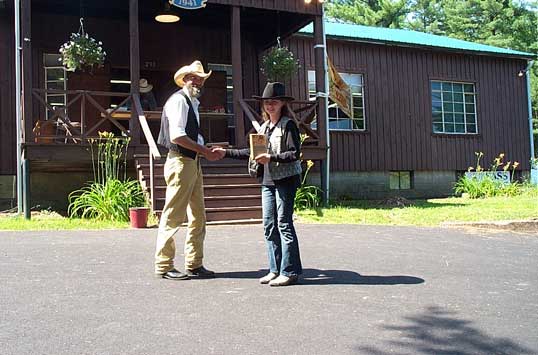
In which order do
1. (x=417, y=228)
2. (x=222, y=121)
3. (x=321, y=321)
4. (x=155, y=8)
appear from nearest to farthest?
(x=321, y=321)
(x=417, y=228)
(x=155, y=8)
(x=222, y=121)

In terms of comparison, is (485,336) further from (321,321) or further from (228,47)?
(228,47)

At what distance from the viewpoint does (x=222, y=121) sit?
13375 mm

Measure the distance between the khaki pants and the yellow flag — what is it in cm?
766

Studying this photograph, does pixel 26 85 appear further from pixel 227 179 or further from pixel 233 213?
pixel 233 213

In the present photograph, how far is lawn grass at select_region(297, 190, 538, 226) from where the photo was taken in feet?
29.5

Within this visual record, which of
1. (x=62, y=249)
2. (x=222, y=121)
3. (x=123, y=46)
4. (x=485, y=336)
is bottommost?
(x=485, y=336)

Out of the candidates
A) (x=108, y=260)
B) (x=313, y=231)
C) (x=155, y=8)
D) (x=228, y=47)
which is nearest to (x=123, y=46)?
(x=155, y=8)

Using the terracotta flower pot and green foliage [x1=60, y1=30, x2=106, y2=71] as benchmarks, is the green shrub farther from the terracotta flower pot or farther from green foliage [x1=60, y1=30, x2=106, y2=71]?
green foliage [x1=60, y1=30, x2=106, y2=71]

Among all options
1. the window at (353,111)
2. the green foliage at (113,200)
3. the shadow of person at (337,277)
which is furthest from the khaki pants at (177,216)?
the window at (353,111)

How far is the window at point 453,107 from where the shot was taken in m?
15.6

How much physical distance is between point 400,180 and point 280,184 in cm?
1117

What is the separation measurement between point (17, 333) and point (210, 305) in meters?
1.25

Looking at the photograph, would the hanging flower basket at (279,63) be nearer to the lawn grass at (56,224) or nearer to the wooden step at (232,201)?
the wooden step at (232,201)

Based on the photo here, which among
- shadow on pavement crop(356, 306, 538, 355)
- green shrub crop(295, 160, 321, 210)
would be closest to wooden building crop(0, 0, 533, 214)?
green shrub crop(295, 160, 321, 210)
